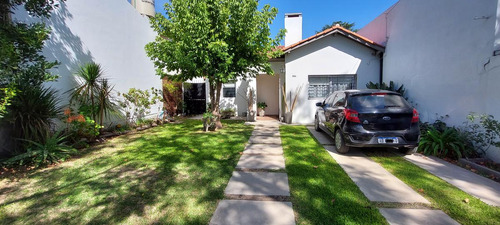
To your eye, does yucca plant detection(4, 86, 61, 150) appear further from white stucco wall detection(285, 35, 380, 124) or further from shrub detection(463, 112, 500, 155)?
shrub detection(463, 112, 500, 155)

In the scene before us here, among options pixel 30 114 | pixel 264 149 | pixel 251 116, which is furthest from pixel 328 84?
pixel 30 114

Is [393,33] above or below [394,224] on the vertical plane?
above

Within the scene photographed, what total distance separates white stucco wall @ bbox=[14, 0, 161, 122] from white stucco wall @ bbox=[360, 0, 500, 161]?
9918mm

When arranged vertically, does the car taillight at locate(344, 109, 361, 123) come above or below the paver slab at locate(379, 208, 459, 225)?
above

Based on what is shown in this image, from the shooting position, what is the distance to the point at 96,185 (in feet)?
11.0

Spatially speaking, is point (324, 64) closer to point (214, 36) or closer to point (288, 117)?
point (288, 117)

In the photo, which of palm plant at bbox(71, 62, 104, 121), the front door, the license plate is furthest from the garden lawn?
the front door

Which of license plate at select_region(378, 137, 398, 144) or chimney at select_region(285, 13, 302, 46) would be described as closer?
license plate at select_region(378, 137, 398, 144)

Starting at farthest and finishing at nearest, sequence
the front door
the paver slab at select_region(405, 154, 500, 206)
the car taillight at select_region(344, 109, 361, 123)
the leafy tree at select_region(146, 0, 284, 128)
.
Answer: the front door → the leafy tree at select_region(146, 0, 284, 128) → the car taillight at select_region(344, 109, 361, 123) → the paver slab at select_region(405, 154, 500, 206)

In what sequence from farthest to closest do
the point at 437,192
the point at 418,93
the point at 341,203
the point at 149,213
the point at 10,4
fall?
the point at 418,93, the point at 10,4, the point at 437,192, the point at 341,203, the point at 149,213

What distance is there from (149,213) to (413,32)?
8.95 meters

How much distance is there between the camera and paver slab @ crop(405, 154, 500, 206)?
10.2 ft

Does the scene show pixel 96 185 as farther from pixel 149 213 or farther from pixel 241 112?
pixel 241 112

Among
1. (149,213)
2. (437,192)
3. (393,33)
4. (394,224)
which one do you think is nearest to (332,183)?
(394,224)
